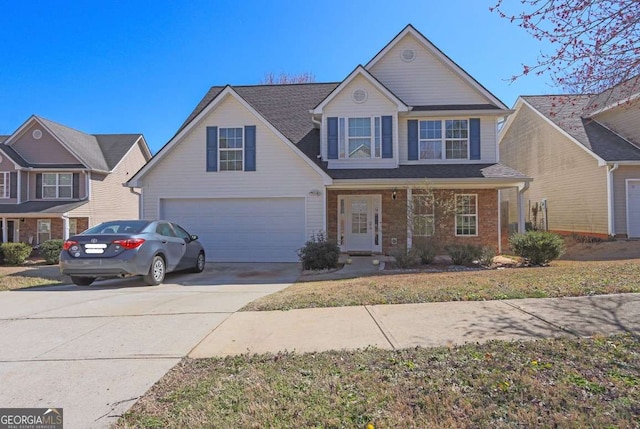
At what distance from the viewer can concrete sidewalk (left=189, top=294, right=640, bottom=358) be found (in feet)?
14.9

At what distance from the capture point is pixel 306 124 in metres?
16.9

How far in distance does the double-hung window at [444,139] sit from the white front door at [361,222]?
2.60 metres

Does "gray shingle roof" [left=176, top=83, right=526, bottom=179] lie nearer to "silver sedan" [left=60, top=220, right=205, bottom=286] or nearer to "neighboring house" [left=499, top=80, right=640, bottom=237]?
"neighboring house" [left=499, top=80, right=640, bottom=237]

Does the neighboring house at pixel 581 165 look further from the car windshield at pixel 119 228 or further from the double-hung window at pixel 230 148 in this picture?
the car windshield at pixel 119 228

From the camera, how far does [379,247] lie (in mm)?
15289

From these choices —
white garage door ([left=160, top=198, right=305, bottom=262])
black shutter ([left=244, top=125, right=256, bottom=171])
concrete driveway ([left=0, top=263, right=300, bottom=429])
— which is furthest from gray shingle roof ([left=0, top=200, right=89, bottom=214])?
concrete driveway ([left=0, top=263, right=300, bottom=429])

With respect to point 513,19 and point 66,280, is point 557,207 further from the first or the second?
point 66,280

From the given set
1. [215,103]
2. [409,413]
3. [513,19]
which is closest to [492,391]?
[409,413]

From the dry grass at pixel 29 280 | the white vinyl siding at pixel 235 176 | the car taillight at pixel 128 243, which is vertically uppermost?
the white vinyl siding at pixel 235 176

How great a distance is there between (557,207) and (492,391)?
19.4 metres

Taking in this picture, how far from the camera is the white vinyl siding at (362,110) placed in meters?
14.5

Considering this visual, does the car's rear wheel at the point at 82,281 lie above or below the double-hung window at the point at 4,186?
below

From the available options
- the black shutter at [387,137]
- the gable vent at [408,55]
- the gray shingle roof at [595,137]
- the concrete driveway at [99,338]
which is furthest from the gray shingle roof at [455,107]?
the concrete driveway at [99,338]

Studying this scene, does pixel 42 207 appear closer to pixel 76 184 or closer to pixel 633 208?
pixel 76 184
